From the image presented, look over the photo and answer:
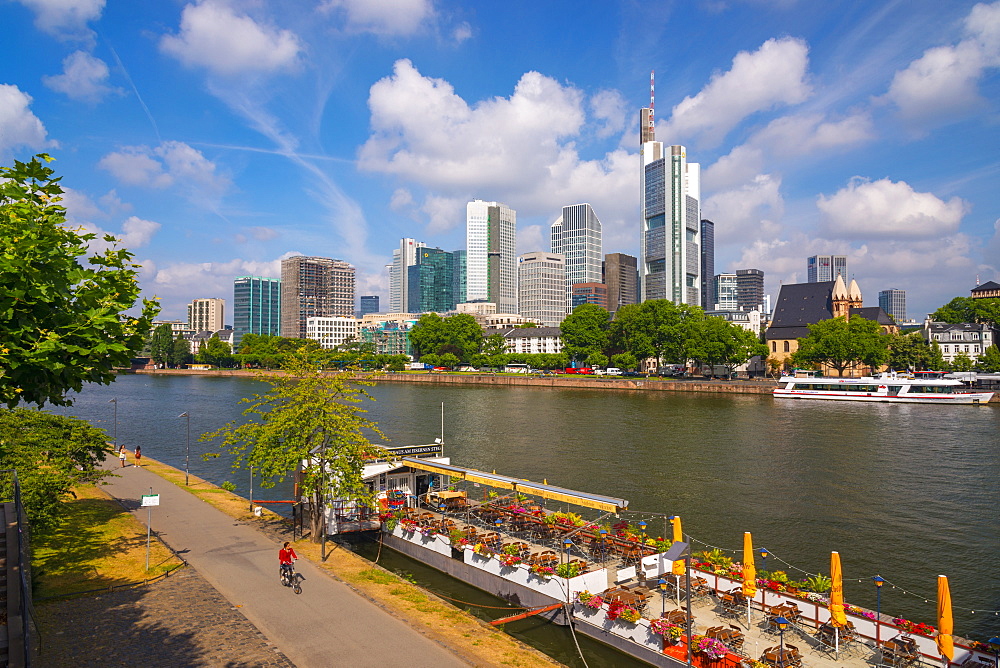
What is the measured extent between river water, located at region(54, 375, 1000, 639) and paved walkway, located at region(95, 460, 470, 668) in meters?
16.3

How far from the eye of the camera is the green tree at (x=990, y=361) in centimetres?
11531

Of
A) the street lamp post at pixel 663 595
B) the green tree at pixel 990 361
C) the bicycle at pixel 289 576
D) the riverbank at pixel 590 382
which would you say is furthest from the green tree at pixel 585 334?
the bicycle at pixel 289 576

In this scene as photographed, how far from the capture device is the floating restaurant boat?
15867 millimetres

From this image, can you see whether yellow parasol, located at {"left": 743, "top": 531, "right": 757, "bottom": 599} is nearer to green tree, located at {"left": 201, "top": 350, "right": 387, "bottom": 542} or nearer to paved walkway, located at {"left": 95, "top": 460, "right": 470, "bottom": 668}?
paved walkway, located at {"left": 95, "top": 460, "right": 470, "bottom": 668}

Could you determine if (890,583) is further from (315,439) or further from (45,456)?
(45,456)

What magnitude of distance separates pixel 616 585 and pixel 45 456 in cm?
2260

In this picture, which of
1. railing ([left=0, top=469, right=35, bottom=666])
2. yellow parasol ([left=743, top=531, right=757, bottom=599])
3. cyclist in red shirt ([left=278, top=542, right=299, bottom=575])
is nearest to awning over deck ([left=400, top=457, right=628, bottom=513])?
yellow parasol ([left=743, top=531, right=757, bottom=599])

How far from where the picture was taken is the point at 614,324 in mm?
153250

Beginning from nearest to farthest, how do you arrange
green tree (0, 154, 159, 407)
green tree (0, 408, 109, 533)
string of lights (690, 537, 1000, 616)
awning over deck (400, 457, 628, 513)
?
green tree (0, 154, 159, 407), green tree (0, 408, 109, 533), awning over deck (400, 457, 628, 513), string of lights (690, 537, 1000, 616)

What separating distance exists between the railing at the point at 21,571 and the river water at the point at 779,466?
21.2 meters

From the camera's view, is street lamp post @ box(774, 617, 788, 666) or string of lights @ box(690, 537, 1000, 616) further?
string of lights @ box(690, 537, 1000, 616)

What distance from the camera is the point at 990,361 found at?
11681 cm

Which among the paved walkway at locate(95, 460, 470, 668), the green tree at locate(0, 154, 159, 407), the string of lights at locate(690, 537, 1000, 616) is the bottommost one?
the string of lights at locate(690, 537, 1000, 616)

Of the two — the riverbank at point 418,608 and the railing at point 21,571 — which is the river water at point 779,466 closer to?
the riverbank at point 418,608
